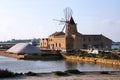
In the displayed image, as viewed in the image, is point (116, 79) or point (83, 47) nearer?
point (116, 79)

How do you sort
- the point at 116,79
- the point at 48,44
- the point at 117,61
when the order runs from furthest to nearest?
the point at 48,44
the point at 117,61
the point at 116,79

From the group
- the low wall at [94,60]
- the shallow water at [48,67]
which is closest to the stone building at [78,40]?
the low wall at [94,60]

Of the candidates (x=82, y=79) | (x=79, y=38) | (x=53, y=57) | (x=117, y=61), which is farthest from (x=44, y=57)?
(x=82, y=79)

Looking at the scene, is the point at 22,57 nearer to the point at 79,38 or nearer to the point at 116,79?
the point at 79,38

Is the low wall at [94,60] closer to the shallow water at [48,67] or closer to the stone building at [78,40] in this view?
the shallow water at [48,67]

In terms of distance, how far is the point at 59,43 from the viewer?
8025cm

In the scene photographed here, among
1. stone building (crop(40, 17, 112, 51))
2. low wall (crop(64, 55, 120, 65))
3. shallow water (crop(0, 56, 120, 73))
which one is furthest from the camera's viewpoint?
stone building (crop(40, 17, 112, 51))

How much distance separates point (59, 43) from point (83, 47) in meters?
6.98

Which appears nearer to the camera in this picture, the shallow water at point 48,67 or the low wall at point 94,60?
the shallow water at point 48,67

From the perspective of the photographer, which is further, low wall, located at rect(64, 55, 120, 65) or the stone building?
the stone building

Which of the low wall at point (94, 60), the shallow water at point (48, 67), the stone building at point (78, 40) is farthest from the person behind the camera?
the stone building at point (78, 40)

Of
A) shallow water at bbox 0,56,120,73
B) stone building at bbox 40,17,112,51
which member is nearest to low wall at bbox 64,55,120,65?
shallow water at bbox 0,56,120,73

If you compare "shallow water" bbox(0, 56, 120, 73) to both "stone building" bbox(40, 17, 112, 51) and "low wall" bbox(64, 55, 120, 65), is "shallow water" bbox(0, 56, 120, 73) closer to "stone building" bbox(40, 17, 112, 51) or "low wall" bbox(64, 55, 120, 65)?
"low wall" bbox(64, 55, 120, 65)

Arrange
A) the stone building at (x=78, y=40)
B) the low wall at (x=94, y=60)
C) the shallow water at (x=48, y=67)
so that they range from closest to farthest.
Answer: the shallow water at (x=48, y=67) < the low wall at (x=94, y=60) < the stone building at (x=78, y=40)
